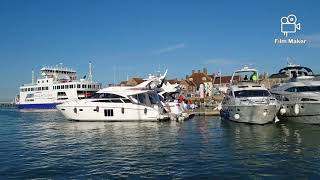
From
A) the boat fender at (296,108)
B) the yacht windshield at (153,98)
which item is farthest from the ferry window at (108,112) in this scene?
the boat fender at (296,108)

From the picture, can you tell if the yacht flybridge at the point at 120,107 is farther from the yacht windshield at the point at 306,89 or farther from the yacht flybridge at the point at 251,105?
the yacht windshield at the point at 306,89

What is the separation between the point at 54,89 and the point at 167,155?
7341 centimetres

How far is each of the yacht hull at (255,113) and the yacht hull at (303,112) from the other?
2.07 metres

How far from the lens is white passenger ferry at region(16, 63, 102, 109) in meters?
81.0

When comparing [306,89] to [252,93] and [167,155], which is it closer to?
[252,93]

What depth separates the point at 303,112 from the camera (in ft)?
91.4

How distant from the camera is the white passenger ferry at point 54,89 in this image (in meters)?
81.0

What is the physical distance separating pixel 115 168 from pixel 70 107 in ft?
79.4

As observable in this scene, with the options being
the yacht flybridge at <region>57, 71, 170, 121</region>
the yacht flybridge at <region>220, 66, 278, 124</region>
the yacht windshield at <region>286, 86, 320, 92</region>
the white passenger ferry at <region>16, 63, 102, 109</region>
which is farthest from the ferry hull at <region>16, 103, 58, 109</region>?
the yacht windshield at <region>286, 86, 320, 92</region>

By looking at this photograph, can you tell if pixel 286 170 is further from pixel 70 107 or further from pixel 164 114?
pixel 70 107

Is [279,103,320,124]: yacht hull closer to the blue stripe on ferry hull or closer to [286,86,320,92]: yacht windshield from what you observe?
[286,86,320,92]: yacht windshield

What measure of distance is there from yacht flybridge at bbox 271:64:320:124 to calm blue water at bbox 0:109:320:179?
307 cm

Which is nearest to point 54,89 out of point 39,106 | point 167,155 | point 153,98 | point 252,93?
point 39,106

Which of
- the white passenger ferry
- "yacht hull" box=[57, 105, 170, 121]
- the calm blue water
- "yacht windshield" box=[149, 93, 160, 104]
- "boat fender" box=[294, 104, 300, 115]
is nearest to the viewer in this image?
the calm blue water
